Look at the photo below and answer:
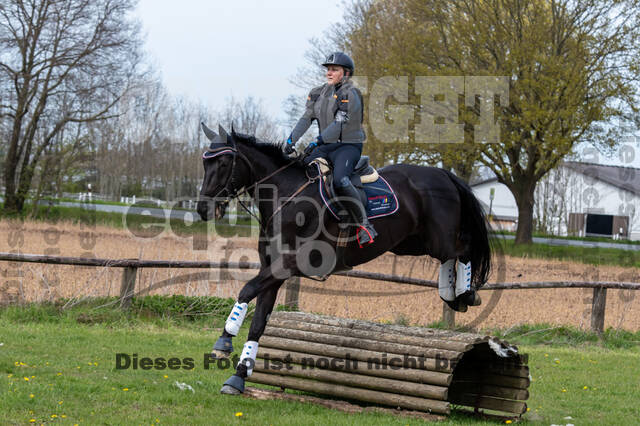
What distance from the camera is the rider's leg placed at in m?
6.08

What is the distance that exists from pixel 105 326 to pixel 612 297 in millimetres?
10838

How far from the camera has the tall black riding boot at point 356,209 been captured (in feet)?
19.9

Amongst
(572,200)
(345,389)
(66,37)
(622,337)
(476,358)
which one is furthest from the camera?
(572,200)

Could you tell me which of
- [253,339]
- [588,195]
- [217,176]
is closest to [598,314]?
[253,339]

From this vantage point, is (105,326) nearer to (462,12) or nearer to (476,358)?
(476,358)

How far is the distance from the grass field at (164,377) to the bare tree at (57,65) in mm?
20488

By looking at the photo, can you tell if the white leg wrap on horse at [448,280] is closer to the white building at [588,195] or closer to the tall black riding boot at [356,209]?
the tall black riding boot at [356,209]

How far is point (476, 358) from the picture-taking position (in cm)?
629

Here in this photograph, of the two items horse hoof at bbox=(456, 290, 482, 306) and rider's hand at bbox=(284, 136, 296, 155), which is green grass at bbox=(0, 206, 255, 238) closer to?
horse hoof at bbox=(456, 290, 482, 306)

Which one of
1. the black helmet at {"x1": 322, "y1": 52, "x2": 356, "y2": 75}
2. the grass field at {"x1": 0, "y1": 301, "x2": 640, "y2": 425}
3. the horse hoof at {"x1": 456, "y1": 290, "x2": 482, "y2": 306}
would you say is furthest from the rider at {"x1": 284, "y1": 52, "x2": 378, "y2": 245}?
the grass field at {"x1": 0, "y1": 301, "x2": 640, "y2": 425}

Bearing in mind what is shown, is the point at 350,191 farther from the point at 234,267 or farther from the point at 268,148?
the point at 234,267

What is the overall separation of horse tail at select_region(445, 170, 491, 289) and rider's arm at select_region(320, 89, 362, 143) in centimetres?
172

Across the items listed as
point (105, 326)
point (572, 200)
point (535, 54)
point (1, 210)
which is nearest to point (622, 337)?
point (105, 326)

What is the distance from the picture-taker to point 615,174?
5372cm
